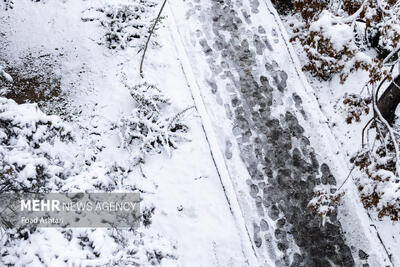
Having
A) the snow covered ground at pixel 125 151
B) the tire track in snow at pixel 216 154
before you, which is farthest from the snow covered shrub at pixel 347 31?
the snow covered ground at pixel 125 151

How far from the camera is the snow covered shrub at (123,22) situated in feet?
25.0

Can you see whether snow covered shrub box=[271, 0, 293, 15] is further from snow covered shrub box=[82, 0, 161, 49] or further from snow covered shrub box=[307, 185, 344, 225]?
snow covered shrub box=[307, 185, 344, 225]

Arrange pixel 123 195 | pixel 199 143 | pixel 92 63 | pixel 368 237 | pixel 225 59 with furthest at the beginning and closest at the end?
1. pixel 225 59
2. pixel 92 63
3. pixel 199 143
4. pixel 368 237
5. pixel 123 195

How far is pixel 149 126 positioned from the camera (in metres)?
6.62

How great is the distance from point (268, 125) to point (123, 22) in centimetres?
381

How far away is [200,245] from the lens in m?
5.74

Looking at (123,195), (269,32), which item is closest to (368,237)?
(123,195)

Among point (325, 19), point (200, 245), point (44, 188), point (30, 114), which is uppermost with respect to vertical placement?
point (325, 19)

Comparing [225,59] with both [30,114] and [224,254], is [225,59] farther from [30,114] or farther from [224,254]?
[30,114]

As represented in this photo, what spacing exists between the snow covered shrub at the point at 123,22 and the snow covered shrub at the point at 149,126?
1305 mm

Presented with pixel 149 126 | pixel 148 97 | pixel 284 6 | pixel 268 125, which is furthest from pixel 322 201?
pixel 284 6

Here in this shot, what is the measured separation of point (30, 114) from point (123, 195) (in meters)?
1.50

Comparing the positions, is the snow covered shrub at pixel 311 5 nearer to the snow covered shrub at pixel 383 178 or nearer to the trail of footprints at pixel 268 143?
the trail of footprints at pixel 268 143

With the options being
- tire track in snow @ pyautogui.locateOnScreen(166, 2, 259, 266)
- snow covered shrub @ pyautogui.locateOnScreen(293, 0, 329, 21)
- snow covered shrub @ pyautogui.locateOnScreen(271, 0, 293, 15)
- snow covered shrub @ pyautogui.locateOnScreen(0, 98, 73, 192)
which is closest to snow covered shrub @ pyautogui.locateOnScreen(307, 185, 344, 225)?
tire track in snow @ pyautogui.locateOnScreen(166, 2, 259, 266)
